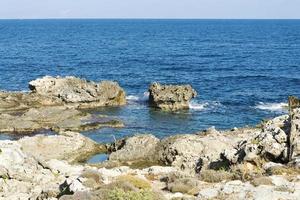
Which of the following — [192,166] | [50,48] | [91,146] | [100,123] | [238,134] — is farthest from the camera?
[50,48]

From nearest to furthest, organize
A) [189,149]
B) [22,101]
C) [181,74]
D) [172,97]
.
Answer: [189,149] → [22,101] → [172,97] → [181,74]

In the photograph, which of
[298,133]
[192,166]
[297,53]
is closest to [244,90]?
[192,166]

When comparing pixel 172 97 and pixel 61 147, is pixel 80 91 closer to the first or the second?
pixel 172 97

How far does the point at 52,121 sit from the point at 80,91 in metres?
12.1

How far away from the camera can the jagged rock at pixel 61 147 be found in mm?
41375

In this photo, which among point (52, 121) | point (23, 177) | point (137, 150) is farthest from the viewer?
point (52, 121)

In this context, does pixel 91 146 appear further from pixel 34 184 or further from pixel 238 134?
pixel 34 184

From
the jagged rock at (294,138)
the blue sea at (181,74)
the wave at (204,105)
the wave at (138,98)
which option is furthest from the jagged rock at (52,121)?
the jagged rock at (294,138)

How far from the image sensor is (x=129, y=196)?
18.5 m

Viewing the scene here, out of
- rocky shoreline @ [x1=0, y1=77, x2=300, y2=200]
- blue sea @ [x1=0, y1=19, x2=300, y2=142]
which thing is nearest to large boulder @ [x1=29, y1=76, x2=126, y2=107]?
blue sea @ [x1=0, y1=19, x2=300, y2=142]

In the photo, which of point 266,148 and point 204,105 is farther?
point 204,105

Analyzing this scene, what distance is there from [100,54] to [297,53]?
52.4 meters

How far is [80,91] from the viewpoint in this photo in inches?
2653

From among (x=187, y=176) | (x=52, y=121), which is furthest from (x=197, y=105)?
(x=187, y=176)
